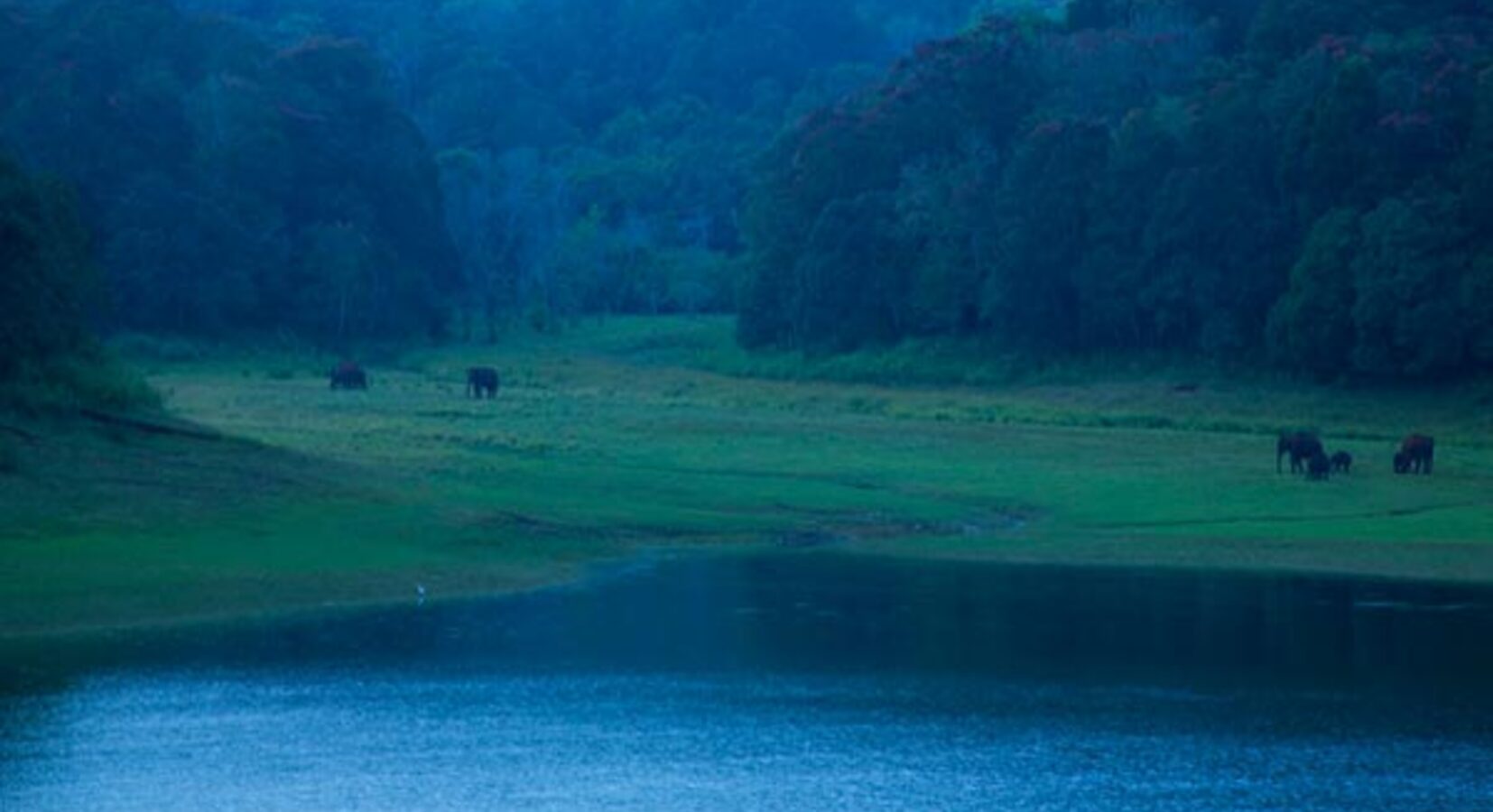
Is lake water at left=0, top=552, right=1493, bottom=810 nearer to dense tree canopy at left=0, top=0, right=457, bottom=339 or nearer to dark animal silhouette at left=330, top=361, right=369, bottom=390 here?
dark animal silhouette at left=330, top=361, right=369, bottom=390

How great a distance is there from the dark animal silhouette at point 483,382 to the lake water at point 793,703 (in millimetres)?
33490

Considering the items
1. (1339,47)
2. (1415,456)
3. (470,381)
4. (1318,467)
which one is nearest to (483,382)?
(470,381)

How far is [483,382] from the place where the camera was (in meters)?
70.3

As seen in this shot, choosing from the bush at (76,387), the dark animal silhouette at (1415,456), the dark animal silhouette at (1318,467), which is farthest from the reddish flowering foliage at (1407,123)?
the bush at (76,387)

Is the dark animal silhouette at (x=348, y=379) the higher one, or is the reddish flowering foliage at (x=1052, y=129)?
the reddish flowering foliage at (x=1052, y=129)

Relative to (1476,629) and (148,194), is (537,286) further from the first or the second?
(1476,629)

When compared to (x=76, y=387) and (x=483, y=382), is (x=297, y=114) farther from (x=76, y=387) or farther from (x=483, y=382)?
(x=76, y=387)

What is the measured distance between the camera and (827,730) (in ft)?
86.1

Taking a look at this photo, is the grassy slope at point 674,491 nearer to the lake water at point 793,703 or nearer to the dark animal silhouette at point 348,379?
the dark animal silhouette at point 348,379

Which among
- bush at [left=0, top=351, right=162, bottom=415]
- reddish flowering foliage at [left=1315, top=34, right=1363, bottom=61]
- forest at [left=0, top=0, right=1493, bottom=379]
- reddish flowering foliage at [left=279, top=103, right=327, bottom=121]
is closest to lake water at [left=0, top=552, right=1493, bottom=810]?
bush at [left=0, top=351, right=162, bottom=415]

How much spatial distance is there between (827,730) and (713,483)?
70.9ft

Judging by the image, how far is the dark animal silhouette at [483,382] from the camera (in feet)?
230

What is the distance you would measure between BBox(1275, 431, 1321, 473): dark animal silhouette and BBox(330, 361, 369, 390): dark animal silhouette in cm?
3203

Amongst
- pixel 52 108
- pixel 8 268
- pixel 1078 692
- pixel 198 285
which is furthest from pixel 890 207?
pixel 1078 692
